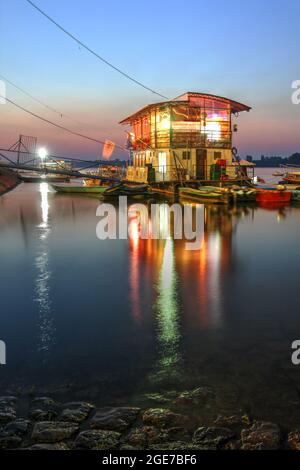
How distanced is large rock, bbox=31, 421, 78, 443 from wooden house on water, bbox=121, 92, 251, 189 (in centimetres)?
3713

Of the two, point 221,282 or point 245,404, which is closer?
point 245,404

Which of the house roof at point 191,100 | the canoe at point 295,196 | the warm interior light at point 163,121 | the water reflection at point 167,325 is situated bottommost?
the water reflection at point 167,325

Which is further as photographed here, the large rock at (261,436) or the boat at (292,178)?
the boat at (292,178)

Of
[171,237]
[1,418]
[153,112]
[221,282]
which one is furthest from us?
[153,112]

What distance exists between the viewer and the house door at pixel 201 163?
43.4 m

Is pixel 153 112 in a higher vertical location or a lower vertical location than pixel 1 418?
higher

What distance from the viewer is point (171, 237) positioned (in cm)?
2144

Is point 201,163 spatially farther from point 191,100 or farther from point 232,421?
point 232,421

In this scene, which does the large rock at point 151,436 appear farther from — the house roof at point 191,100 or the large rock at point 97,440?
the house roof at point 191,100

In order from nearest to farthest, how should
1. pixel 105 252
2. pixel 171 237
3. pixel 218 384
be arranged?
pixel 218 384 → pixel 105 252 → pixel 171 237

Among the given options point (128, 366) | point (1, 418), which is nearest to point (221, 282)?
point (128, 366)

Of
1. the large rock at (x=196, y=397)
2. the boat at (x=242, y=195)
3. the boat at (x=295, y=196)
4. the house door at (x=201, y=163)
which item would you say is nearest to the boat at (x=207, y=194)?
the boat at (x=242, y=195)

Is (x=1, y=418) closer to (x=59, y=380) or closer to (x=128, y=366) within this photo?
(x=59, y=380)

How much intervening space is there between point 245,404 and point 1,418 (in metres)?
3.93
